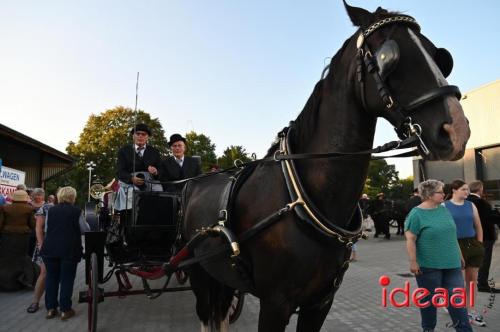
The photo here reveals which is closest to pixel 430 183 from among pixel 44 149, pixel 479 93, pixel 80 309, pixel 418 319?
pixel 418 319

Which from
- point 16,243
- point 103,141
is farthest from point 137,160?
point 103,141

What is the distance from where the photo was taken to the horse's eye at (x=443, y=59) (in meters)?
2.04

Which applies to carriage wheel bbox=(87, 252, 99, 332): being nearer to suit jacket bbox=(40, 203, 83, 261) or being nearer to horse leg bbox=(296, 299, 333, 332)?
suit jacket bbox=(40, 203, 83, 261)

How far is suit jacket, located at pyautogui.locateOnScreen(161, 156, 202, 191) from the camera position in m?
5.19

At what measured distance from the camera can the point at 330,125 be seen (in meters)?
2.32

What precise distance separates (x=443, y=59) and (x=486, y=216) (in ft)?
19.7

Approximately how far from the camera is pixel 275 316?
2.29 meters

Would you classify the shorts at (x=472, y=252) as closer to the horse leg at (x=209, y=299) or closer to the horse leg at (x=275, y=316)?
the horse leg at (x=209, y=299)

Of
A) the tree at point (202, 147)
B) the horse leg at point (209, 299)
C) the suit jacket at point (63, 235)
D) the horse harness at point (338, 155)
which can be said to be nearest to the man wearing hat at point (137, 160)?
the suit jacket at point (63, 235)

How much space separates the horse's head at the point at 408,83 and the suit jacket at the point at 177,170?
337cm

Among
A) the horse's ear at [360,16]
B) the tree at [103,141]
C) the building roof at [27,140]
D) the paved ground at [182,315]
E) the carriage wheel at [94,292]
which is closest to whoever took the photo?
the horse's ear at [360,16]

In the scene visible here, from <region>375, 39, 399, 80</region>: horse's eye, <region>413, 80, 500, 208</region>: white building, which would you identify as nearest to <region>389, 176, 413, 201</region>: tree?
<region>413, 80, 500, 208</region>: white building

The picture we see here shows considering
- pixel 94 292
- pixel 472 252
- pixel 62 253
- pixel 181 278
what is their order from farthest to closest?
1. pixel 181 278
2. pixel 62 253
3. pixel 472 252
4. pixel 94 292

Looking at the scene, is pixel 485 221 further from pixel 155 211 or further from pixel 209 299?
pixel 155 211
